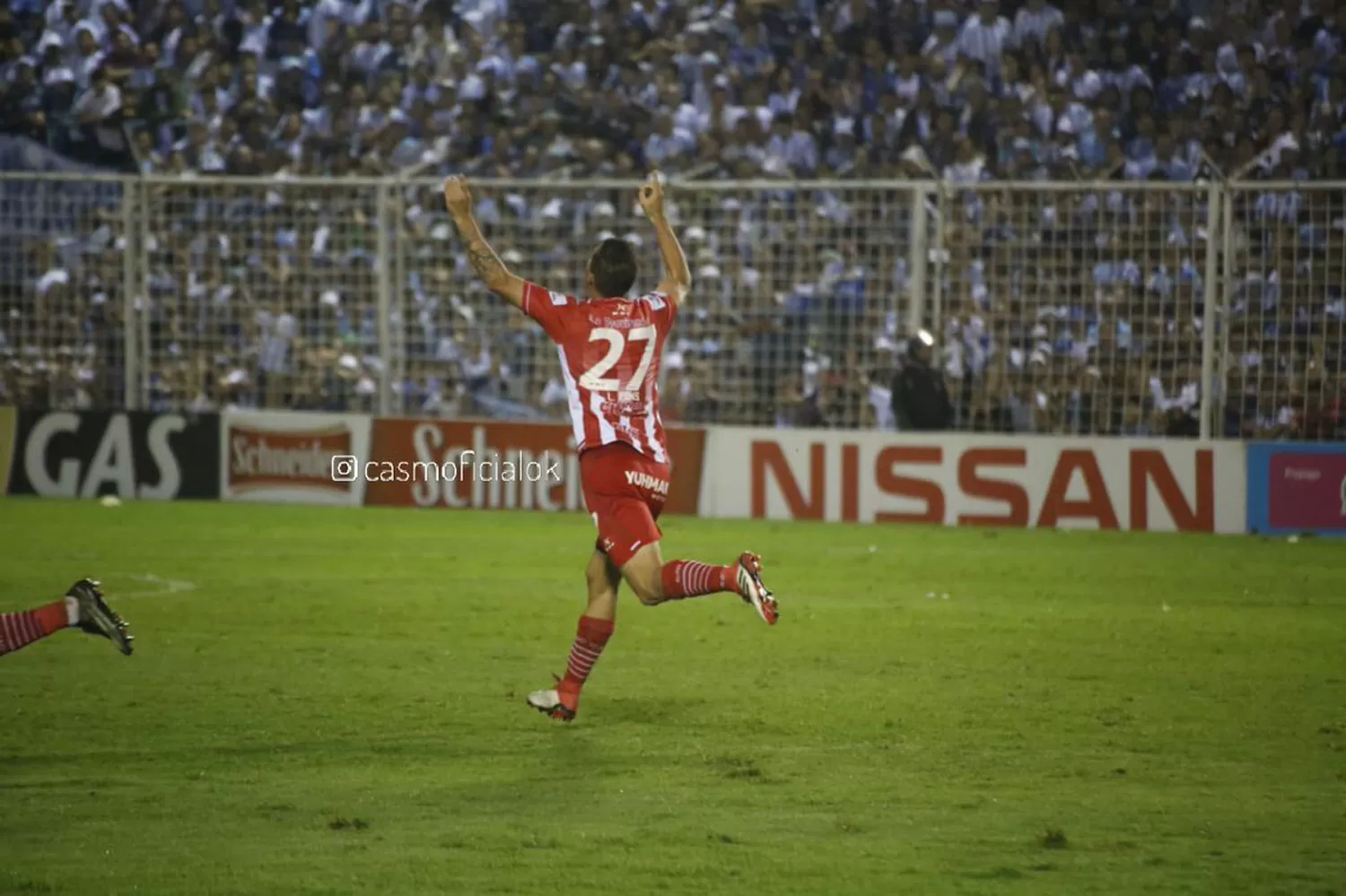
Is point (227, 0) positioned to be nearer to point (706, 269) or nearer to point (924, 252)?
point (706, 269)

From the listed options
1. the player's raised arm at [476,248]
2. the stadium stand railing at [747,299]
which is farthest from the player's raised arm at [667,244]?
the stadium stand railing at [747,299]

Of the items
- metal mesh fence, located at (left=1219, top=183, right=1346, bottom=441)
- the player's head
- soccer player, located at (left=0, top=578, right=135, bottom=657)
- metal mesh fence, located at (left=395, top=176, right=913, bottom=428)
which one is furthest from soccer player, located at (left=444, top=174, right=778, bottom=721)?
metal mesh fence, located at (left=1219, top=183, right=1346, bottom=441)

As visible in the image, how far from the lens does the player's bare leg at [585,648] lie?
8.96m

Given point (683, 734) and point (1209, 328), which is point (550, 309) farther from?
point (1209, 328)

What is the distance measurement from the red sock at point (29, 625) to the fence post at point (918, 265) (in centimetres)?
1157

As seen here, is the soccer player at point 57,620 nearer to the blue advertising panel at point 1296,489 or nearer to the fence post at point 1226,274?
the blue advertising panel at point 1296,489

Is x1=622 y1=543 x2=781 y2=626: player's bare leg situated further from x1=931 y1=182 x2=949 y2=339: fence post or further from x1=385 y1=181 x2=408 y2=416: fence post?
x1=385 y1=181 x2=408 y2=416: fence post

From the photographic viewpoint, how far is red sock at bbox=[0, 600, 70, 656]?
8406 millimetres

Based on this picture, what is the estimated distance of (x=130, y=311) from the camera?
2059cm

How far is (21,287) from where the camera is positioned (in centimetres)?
2070

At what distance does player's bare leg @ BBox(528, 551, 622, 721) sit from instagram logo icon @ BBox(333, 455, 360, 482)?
11.3 meters

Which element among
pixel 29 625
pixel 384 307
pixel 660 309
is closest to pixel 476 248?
pixel 660 309

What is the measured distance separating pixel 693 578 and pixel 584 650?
690 millimetres

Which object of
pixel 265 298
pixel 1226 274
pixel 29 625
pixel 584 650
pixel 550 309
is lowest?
pixel 584 650
